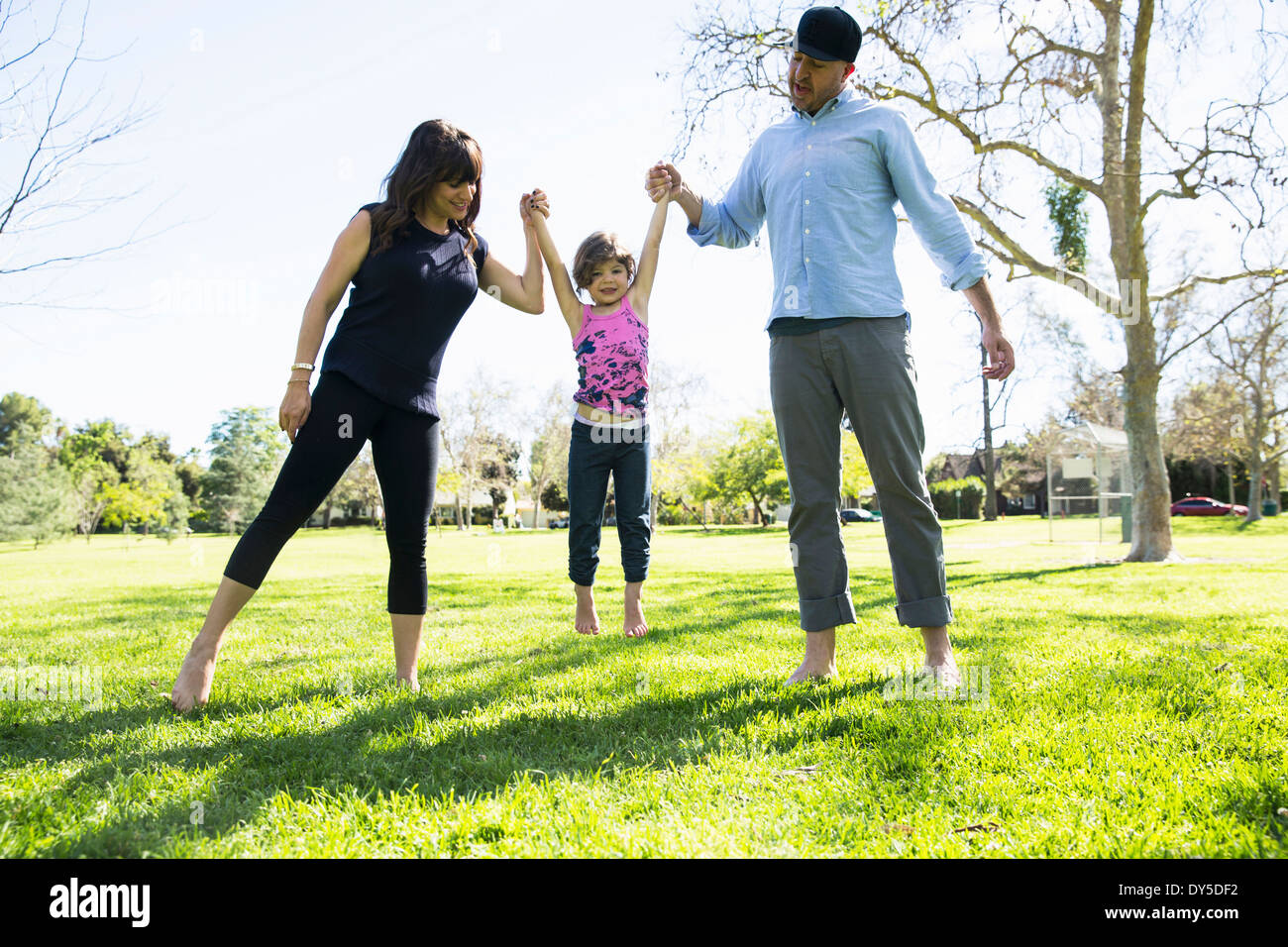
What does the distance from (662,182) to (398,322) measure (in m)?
1.38

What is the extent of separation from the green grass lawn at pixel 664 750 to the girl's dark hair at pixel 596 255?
196 cm

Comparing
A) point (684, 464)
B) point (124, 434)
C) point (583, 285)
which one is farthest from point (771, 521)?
point (124, 434)

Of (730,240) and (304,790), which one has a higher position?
(730,240)

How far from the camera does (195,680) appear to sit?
2.66m

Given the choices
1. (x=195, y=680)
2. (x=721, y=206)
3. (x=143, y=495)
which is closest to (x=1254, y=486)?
(x=721, y=206)

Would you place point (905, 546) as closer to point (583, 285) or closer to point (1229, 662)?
point (1229, 662)

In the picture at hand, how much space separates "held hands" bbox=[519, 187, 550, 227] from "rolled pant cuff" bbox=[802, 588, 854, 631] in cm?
217

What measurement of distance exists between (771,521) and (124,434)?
2165 inches

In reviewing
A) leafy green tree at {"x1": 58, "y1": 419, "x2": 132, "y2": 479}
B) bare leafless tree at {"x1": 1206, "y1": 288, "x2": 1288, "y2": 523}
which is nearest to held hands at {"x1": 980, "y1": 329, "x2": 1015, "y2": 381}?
bare leafless tree at {"x1": 1206, "y1": 288, "x2": 1288, "y2": 523}

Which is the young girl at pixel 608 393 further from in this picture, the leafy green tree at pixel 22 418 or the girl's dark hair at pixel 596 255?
the leafy green tree at pixel 22 418

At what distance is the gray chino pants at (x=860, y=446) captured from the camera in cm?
286

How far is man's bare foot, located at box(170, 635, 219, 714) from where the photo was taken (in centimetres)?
264

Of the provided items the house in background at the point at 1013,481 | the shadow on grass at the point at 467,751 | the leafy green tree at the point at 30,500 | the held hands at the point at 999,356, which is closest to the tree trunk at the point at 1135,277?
the held hands at the point at 999,356
